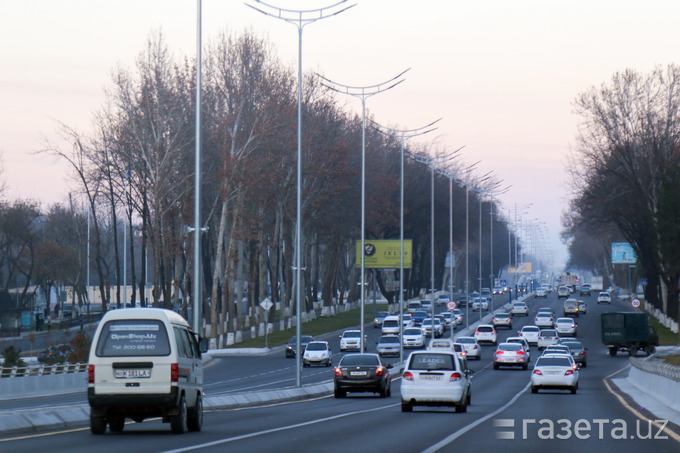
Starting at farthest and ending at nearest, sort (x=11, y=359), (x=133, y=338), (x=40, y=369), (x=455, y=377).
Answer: (x=11, y=359) → (x=40, y=369) → (x=455, y=377) → (x=133, y=338)

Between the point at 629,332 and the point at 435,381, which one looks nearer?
the point at 435,381

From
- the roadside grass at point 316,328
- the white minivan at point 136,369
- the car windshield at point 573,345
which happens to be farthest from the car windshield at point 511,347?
the white minivan at point 136,369

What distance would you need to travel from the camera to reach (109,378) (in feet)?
61.5

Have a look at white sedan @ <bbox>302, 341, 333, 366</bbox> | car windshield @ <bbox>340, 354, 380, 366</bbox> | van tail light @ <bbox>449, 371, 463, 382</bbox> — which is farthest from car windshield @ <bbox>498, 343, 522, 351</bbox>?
van tail light @ <bbox>449, 371, 463, 382</bbox>

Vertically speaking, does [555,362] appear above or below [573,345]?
above

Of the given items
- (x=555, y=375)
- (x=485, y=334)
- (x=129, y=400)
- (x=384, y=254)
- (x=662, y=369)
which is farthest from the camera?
(x=485, y=334)

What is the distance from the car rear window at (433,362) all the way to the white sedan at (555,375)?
1320cm

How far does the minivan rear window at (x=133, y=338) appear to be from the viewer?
1889 cm

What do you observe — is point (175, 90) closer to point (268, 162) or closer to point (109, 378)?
point (268, 162)

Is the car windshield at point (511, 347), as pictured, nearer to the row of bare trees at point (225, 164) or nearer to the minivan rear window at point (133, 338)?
the row of bare trees at point (225, 164)

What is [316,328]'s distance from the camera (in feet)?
304

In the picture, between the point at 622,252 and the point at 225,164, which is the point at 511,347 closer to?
the point at 225,164

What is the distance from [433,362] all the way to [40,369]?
26.6 metres

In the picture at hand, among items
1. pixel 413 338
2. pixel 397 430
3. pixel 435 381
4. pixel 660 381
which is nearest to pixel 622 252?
pixel 413 338
